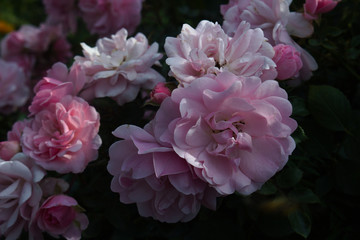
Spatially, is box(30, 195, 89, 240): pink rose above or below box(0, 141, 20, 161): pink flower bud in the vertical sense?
below

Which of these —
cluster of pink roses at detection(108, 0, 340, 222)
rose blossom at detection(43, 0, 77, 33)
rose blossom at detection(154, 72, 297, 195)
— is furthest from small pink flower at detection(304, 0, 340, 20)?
rose blossom at detection(43, 0, 77, 33)

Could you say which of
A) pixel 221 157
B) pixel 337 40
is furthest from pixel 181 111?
pixel 337 40

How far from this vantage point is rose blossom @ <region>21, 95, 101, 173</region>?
82 cm

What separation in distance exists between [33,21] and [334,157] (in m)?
2.18

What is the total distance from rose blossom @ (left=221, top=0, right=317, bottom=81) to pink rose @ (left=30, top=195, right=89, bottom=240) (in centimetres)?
47

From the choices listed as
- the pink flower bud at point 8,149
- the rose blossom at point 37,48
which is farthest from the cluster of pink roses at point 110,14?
the pink flower bud at point 8,149

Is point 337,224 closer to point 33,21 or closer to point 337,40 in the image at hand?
point 337,40

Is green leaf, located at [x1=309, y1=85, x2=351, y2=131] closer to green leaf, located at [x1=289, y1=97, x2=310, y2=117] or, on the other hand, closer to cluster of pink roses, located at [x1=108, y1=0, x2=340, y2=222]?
green leaf, located at [x1=289, y1=97, x2=310, y2=117]

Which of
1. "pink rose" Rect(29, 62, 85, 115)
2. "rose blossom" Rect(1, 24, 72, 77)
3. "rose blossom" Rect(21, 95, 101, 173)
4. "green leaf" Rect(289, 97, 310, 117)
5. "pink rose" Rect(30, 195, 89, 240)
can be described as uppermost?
"green leaf" Rect(289, 97, 310, 117)

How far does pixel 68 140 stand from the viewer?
0.83 meters

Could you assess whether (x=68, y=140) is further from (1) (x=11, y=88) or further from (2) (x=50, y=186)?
(1) (x=11, y=88)

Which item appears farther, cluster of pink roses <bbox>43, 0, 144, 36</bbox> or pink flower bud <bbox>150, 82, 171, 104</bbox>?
cluster of pink roses <bbox>43, 0, 144, 36</bbox>

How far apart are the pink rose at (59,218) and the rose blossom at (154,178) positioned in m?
0.14

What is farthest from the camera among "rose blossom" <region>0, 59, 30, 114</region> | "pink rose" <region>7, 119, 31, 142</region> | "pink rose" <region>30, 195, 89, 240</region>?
"rose blossom" <region>0, 59, 30, 114</region>
